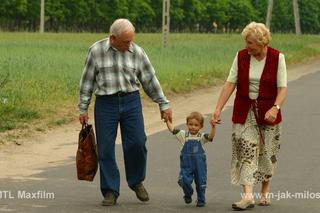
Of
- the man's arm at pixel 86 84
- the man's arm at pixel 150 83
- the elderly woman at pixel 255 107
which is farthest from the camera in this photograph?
the man's arm at pixel 150 83

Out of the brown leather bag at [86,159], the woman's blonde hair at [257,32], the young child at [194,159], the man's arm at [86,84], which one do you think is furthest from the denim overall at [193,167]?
the woman's blonde hair at [257,32]

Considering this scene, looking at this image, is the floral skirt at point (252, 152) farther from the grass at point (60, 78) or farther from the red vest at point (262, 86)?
the grass at point (60, 78)

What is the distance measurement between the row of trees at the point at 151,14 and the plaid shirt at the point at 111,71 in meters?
77.6

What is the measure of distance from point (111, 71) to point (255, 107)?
1377 millimetres

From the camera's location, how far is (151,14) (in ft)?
336

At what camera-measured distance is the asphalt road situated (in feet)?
29.9

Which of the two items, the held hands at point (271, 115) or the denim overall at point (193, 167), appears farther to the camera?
the denim overall at point (193, 167)

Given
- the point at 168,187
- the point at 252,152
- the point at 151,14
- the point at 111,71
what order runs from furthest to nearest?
the point at 151,14, the point at 168,187, the point at 111,71, the point at 252,152

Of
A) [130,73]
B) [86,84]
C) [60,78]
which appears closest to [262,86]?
[130,73]

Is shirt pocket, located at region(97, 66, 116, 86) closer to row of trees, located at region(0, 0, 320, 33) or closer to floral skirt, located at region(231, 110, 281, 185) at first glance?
floral skirt, located at region(231, 110, 281, 185)

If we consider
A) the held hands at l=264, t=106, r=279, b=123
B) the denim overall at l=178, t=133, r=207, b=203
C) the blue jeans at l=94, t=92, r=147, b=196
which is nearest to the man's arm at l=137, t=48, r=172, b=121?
the blue jeans at l=94, t=92, r=147, b=196

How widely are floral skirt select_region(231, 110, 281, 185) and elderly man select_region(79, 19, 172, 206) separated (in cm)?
76

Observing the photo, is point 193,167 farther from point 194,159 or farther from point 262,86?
point 262,86

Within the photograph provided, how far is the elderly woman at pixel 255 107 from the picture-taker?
884cm
